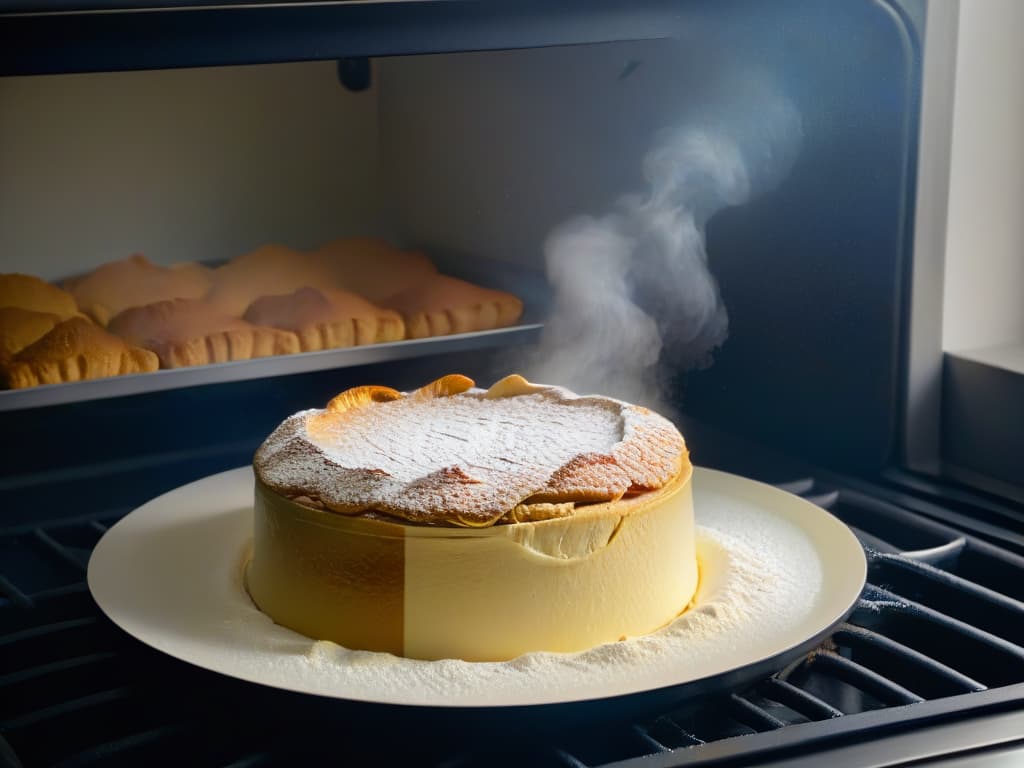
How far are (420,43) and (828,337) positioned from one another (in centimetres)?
52

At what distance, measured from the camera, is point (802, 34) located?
46.6 inches

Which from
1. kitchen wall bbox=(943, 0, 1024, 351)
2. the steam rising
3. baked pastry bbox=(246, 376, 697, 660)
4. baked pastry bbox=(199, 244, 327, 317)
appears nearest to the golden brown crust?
baked pastry bbox=(199, 244, 327, 317)

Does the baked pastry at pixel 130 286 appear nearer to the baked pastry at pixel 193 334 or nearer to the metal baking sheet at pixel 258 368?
the baked pastry at pixel 193 334

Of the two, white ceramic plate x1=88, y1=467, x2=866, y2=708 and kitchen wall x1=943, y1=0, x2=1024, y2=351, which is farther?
kitchen wall x1=943, y1=0, x2=1024, y2=351

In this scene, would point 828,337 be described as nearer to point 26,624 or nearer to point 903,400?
point 903,400

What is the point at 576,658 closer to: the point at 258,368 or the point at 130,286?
the point at 258,368

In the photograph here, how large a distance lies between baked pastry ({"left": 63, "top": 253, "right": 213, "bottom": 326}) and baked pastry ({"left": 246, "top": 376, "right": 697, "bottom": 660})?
61cm

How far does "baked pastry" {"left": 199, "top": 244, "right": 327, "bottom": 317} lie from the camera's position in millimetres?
1503

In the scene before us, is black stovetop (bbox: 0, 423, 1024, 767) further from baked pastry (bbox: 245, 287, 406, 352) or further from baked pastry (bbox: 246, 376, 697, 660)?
baked pastry (bbox: 245, 287, 406, 352)

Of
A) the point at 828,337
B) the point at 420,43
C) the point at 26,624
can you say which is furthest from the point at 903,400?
the point at 26,624

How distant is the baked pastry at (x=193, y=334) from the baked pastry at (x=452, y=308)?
0.15 meters

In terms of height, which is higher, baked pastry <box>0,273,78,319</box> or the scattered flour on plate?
baked pastry <box>0,273,78,319</box>

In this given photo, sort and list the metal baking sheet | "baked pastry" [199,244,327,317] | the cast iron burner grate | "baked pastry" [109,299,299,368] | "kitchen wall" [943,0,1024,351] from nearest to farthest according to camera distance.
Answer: the cast iron burner grate → "kitchen wall" [943,0,1024,351] → the metal baking sheet → "baked pastry" [109,299,299,368] → "baked pastry" [199,244,327,317]

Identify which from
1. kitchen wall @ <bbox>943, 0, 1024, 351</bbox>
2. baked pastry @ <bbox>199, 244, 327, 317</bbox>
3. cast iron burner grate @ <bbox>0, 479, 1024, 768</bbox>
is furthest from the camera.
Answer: baked pastry @ <bbox>199, 244, 327, 317</bbox>
